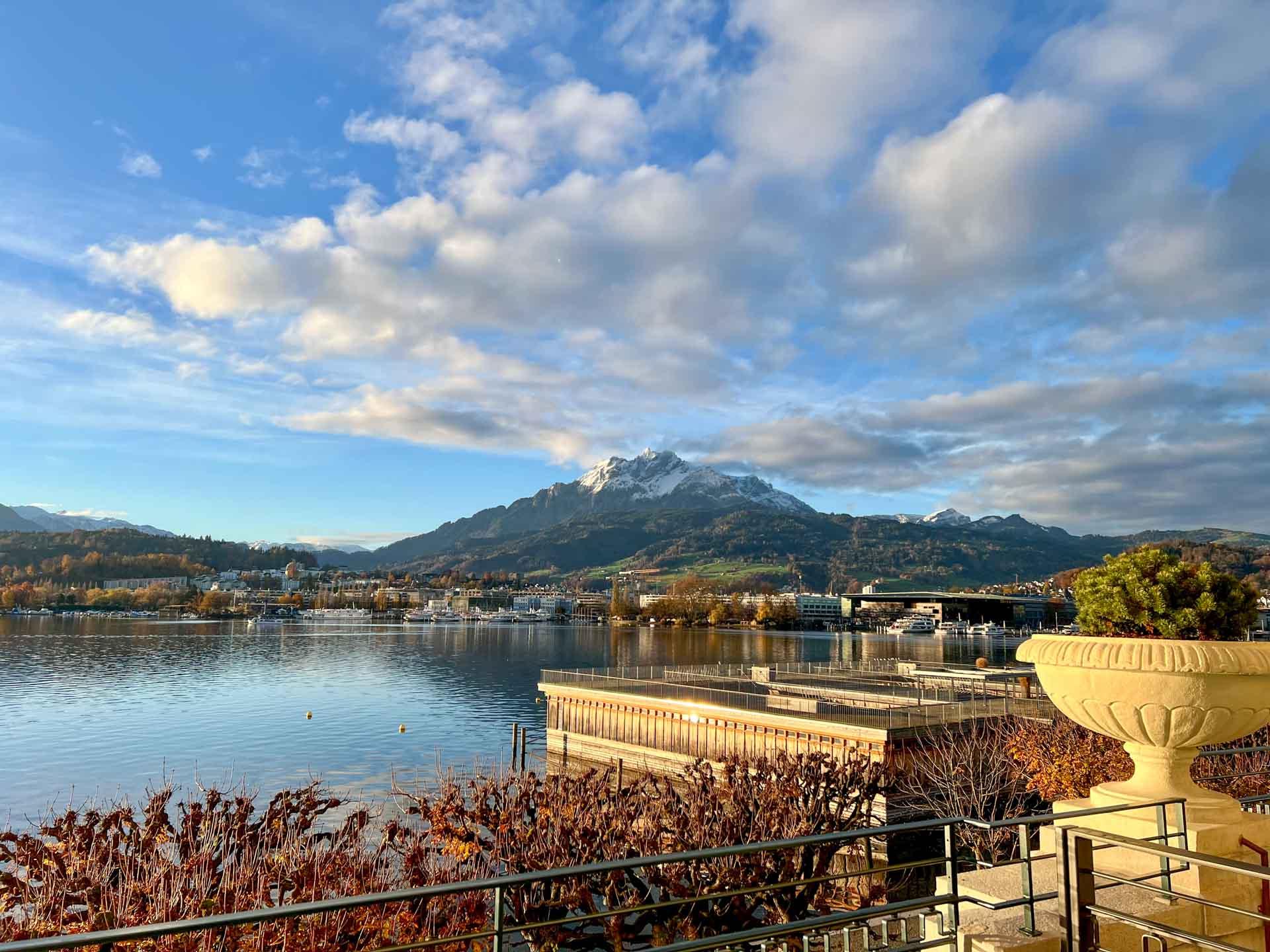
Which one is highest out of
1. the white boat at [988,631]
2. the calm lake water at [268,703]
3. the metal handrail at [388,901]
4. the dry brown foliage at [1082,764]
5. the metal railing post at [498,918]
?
the metal handrail at [388,901]

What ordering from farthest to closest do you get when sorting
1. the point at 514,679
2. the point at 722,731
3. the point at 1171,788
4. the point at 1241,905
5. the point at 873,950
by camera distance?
the point at 514,679, the point at 722,731, the point at 1171,788, the point at 1241,905, the point at 873,950

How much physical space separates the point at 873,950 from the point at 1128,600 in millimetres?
4234

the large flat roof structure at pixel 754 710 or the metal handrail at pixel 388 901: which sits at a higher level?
the metal handrail at pixel 388 901

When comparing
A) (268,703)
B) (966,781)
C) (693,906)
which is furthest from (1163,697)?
(268,703)

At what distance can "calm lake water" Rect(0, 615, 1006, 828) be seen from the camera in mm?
36344

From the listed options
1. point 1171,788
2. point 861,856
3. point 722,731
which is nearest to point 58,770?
point 722,731

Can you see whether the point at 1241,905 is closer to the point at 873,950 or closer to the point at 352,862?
the point at 873,950

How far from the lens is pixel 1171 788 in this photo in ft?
25.0

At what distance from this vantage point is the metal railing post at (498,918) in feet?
14.1

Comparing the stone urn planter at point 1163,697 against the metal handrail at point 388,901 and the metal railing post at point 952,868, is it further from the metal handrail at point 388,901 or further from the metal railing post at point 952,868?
the metal handrail at point 388,901

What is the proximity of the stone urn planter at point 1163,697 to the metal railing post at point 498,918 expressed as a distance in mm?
5608

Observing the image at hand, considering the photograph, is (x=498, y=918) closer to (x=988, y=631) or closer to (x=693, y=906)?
(x=693, y=906)

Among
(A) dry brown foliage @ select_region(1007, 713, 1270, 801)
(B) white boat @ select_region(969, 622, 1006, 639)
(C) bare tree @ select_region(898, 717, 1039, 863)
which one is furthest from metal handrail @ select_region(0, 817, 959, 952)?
(B) white boat @ select_region(969, 622, 1006, 639)

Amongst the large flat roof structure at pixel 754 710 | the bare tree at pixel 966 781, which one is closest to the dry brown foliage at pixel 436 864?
the large flat roof structure at pixel 754 710
